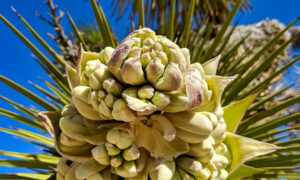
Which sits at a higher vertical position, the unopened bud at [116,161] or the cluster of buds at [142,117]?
the cluster of buds at [142,117]

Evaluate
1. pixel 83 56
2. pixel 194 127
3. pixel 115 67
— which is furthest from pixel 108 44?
pixel 194 127

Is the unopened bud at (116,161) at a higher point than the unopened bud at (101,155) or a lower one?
lower

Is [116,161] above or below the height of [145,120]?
below

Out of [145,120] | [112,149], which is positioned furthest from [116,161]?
[145,120]

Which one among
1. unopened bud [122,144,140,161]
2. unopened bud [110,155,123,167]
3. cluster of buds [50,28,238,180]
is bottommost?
unopened bud [110,155,123,167]

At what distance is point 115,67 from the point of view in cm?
61

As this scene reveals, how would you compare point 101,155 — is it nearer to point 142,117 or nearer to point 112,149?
point 112,149

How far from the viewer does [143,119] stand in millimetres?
661

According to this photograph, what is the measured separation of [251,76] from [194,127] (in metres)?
0.68

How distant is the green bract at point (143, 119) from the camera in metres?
0.59

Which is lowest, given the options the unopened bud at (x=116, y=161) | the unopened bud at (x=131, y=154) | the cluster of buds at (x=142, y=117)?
the unopened bud at (x=116, y=161)

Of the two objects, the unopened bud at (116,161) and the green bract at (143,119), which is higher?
the green bract at (143,119)

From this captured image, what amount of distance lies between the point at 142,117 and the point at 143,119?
0.04 metres

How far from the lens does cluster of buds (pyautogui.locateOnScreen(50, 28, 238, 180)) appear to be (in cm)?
59
